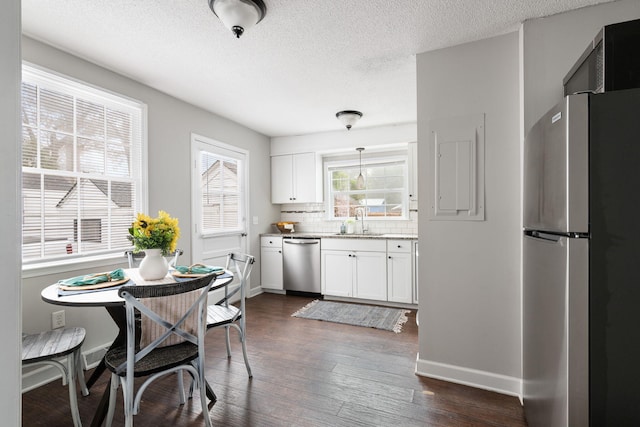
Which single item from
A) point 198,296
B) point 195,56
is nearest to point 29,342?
point 198,296

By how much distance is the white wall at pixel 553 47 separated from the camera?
1983mm

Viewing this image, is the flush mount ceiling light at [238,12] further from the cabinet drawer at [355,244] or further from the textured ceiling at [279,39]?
the cabinet drawer at [355,244]

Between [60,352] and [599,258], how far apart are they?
2.63 m

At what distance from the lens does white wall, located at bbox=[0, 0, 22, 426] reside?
664 mm

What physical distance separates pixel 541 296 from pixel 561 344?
35 centimetres

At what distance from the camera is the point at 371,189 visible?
5.19 m

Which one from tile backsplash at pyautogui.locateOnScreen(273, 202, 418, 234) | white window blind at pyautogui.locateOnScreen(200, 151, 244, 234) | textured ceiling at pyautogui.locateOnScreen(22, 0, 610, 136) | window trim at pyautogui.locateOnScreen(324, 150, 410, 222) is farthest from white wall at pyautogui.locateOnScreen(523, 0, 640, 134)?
white window blind at pyautogui.locateOnScreen(200, 151, 244, 234)

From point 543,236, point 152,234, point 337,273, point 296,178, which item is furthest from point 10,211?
point 296,178

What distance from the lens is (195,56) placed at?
2590 mm

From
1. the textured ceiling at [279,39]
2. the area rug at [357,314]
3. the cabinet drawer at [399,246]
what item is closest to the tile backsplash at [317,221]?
the cabinet drawer at [399,246]

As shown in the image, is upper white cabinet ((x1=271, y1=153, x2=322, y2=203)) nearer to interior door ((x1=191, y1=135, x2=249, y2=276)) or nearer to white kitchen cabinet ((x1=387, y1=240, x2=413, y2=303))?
interior door ((x1=191, y1=135, x2=249, y2=276))

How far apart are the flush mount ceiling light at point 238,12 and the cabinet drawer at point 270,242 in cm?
336

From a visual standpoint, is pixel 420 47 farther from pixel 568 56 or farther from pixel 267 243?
pixel 267 243

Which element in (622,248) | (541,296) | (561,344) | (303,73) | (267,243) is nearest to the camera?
(622,248)
